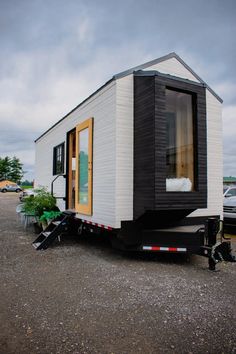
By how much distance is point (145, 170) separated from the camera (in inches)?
178

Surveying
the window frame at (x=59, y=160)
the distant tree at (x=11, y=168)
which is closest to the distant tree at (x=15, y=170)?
the distant tree at (x=11, y=168)

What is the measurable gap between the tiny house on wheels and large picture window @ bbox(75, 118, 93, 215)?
16 centimetres

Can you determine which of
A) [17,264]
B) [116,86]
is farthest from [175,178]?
[17,264]

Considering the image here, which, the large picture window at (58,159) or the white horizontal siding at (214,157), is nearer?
the white horizontal siding at (214,157)

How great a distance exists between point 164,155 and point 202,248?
1.73 metres

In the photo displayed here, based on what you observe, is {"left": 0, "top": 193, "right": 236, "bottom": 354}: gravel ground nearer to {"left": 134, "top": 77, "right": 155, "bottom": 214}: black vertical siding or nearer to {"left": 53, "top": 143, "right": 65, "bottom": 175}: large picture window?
{"left": 134, "top": 77, "right": 155, "bottom": 214}: black vertical siding

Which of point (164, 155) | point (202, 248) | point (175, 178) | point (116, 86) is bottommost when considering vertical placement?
point (202, 248)

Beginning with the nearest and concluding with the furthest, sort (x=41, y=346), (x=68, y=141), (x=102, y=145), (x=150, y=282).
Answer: (x=41, y=346)
(x=150, y=282)
(x=102, y=145)
(x=68, y=141)

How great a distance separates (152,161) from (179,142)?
82cm

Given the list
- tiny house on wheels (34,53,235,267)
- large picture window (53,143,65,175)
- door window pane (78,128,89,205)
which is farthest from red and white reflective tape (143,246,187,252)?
large picture window (53,143,65,175)

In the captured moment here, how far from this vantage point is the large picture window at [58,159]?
787cm

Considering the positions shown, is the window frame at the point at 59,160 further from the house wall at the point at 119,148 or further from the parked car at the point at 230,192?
the parked car at the point at 230,192

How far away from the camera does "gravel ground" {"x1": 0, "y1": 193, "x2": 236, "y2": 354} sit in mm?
2332

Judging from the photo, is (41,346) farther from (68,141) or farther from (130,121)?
(68,141)
